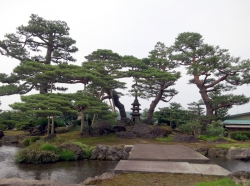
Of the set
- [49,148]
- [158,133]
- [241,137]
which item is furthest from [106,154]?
[241,137]

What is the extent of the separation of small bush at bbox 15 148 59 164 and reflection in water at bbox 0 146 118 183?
347mm

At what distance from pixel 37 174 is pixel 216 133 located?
1624cm

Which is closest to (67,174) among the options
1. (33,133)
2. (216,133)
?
(33,133)

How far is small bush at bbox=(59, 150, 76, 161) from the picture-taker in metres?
10.1

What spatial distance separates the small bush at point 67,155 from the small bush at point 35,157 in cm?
40

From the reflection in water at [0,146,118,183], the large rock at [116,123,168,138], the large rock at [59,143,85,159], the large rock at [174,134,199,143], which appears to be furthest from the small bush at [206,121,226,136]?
the large rock at [59,143,85,159]

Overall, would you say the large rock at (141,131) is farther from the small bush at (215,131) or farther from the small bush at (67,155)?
the small bush at (67,155)

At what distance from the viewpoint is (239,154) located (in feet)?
38.8

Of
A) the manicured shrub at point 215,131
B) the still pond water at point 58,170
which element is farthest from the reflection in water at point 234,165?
the manicured shrub at point 215,131

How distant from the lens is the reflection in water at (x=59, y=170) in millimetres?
7180

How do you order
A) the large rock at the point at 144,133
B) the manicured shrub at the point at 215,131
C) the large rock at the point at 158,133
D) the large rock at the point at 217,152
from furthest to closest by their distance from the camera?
the manicured shrub at the point at 215,131 < the large rock at the point at 158,133 < the large rock at the point at 144,133 < the large rock at the point at 217,152

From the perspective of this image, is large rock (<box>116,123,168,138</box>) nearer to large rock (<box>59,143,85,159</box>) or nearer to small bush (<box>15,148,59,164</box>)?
large rock (<box>59,143,85,159</box>)

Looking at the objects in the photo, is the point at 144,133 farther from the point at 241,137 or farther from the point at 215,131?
the point at 241,137

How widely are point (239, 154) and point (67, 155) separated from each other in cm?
914
